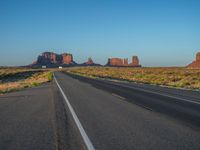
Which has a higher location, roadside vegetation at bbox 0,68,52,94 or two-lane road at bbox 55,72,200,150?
two-lane road at bbox 55,72,200,150

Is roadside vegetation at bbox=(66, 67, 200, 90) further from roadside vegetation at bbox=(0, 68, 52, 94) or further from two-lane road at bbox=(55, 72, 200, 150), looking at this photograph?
two-lane road at bbox=(55, 72, 200, 150)

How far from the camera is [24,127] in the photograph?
Answer: 9.20 metres

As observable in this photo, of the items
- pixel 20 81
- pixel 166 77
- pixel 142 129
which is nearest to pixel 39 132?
pixel 142 129

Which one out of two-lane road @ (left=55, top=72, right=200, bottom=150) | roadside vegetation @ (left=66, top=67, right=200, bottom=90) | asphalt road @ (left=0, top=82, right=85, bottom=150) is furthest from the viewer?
roadside vegetation @ (left=66, top=67, right=200, bottom=90)

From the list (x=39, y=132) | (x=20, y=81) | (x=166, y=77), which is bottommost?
(x=20, y=81)

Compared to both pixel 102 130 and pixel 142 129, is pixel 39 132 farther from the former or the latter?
pixel 142 129

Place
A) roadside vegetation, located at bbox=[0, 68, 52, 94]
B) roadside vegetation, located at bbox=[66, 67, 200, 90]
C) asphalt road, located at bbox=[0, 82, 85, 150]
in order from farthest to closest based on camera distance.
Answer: roadside vegetation, located at bbox=[66, 67, 200, 90], roadside vegetation, located at bbox=[0, 68, 52, 94], asphalt road, located at bbox=[0, 82, 85, 150]

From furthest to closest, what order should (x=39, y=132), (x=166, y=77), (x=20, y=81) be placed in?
(x=20, y=81), (x=166, y=77), (x=39, y=132)

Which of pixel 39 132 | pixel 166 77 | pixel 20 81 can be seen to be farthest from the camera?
pixel 20 81

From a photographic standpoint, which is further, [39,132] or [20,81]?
[20,81]

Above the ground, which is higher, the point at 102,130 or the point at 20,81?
the point at 102,130

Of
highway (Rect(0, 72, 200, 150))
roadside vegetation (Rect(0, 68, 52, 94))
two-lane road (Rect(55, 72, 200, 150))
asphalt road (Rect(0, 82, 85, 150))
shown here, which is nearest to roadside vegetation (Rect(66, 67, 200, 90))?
roadside vegetation (Rect(0, 68, 52, 94))

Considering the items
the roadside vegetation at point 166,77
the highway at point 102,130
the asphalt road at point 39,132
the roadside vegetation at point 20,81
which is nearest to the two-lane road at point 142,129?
the highway at point 102,130

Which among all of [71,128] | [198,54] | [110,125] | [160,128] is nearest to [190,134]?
[160,128]
